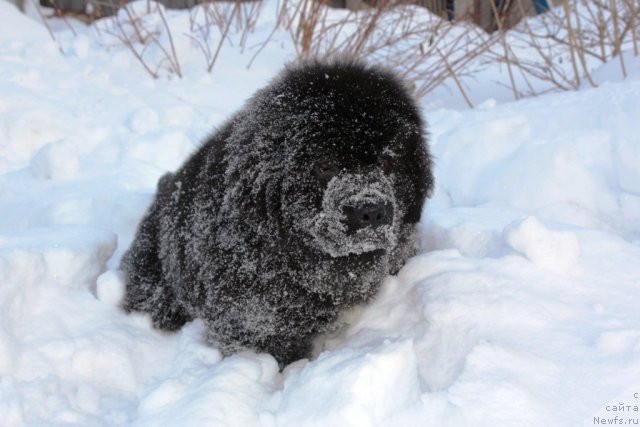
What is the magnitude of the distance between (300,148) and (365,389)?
3.30ft

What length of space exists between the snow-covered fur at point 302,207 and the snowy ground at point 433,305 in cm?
18

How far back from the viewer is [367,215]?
7.89ft

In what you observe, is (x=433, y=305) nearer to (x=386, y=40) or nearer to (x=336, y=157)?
(x=336, y=157)

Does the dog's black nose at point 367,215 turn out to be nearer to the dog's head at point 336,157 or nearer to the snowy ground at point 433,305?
the dog's head at point 336,157

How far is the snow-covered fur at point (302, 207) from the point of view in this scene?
2561mm

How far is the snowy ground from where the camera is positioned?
2113mm

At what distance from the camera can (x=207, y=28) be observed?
694 cm

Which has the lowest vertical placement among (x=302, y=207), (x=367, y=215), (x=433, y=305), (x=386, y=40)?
(x=386, y=40)

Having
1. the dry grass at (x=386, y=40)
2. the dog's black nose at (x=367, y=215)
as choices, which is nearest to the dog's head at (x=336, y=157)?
the dog's black nose at (x=367, y=215)

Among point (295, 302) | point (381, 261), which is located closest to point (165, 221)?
point (295, 302)

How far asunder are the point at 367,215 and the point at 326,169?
Answer: 0.30m

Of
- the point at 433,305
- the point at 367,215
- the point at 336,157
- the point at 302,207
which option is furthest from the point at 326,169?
the point at 433,305

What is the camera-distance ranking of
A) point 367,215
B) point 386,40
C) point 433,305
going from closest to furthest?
point 367,215 → point 433,305 → point 386,40

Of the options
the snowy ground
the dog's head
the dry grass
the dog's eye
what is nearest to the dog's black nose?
the dog's head
